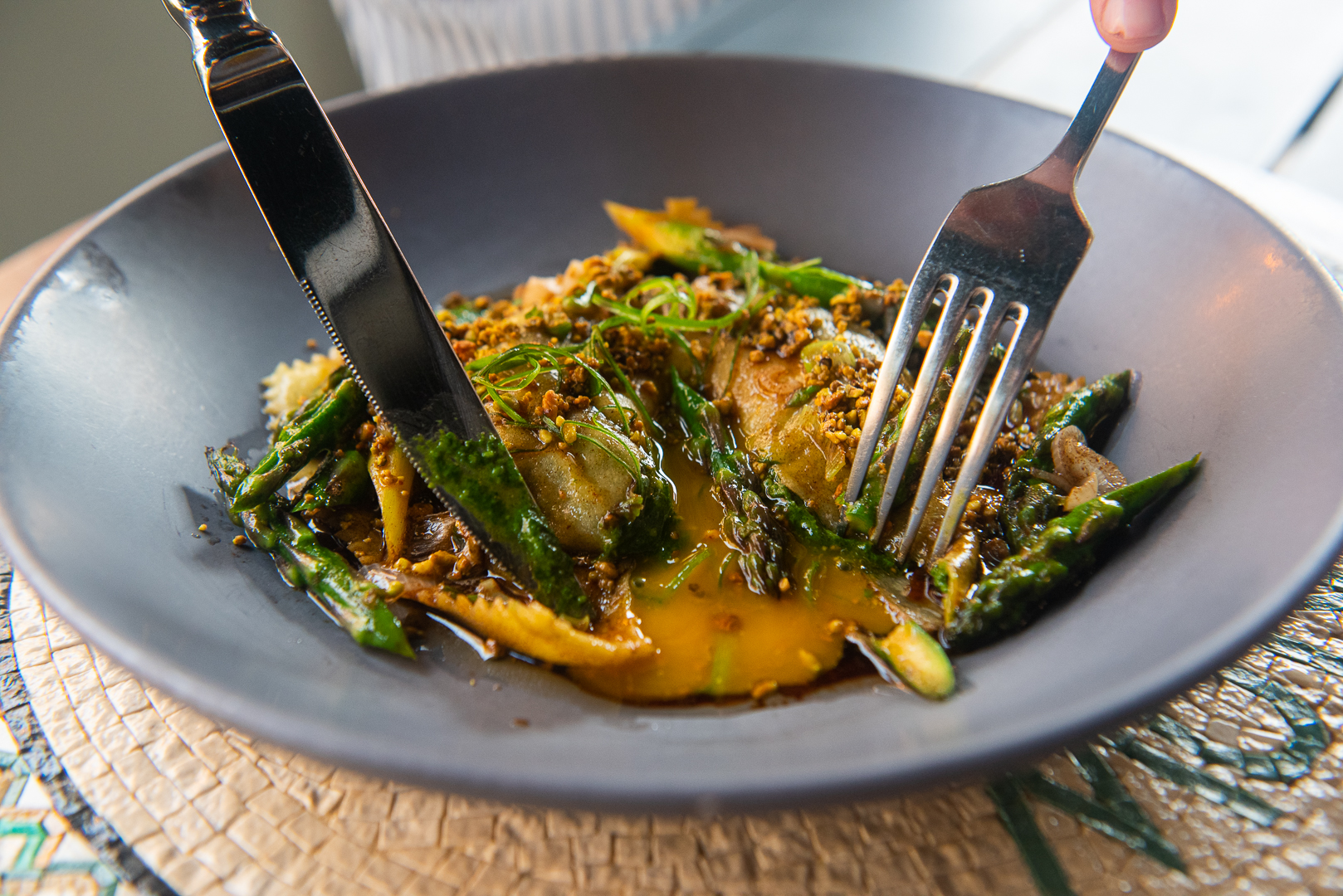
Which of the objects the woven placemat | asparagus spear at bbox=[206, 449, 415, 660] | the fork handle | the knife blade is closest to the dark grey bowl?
asparagus spear at bbox=[206, 449, 415, 660]

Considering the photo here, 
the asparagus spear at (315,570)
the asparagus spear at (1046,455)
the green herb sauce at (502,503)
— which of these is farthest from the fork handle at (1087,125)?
the asparagus spear at (315,570)

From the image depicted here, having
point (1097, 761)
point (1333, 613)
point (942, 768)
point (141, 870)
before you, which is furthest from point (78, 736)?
point (1333, 613)

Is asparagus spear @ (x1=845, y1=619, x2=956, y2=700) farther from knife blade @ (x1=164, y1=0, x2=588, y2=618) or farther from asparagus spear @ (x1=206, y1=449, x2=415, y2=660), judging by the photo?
asparagus spear @ (x1=206, y1=449, x2=415, y2=660)

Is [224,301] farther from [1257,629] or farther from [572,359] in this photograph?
[1257,629]

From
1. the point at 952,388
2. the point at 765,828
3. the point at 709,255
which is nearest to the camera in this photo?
the point at 765,828

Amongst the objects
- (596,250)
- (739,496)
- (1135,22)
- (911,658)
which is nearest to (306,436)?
(739,496)

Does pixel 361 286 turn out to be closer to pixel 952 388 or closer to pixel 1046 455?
pixel 952 388

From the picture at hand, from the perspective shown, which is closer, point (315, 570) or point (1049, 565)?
point (1049, 565)
